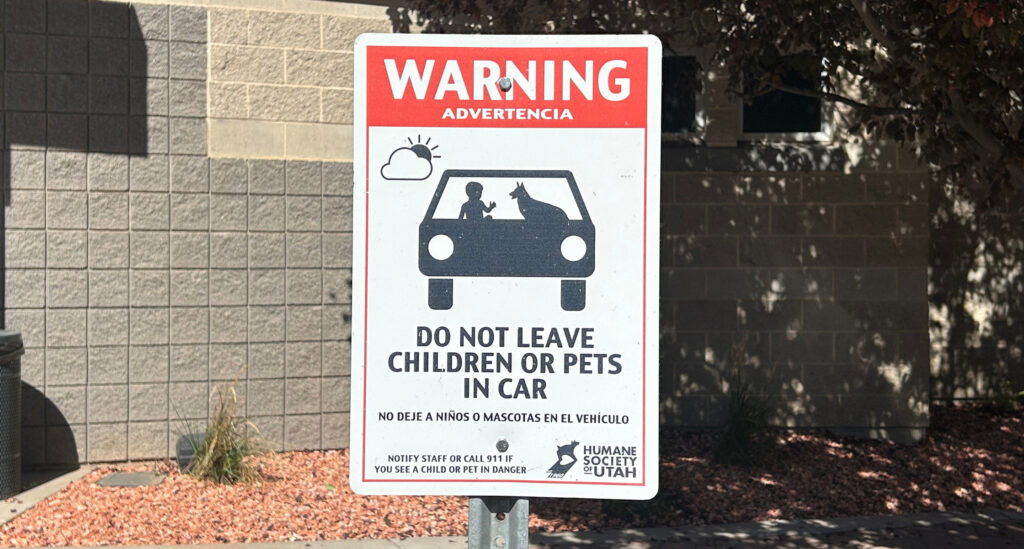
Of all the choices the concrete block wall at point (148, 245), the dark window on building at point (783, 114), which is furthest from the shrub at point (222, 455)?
the dark window on building at point (783, 114)

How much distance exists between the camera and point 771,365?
384 inches

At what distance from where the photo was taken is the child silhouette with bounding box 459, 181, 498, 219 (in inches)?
107

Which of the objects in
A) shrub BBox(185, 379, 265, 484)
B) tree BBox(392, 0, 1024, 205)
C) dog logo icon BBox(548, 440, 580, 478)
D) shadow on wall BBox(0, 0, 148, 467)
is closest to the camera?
dog logo icon BBox(548, 440, 580, 478)

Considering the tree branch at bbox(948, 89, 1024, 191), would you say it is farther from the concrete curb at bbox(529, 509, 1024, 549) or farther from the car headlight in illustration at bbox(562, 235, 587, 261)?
the car headlight in illustration at bbox(562, 235, 587, 261)

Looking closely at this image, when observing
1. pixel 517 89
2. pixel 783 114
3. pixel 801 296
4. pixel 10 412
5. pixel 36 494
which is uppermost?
pixel 783 114

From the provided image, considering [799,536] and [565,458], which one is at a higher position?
[565,458]

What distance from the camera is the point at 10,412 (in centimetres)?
775

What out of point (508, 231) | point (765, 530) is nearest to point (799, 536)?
point (765, 530)

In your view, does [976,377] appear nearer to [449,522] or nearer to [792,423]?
[792,423]

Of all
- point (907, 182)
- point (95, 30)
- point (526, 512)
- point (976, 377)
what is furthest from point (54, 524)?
point (976, 377)

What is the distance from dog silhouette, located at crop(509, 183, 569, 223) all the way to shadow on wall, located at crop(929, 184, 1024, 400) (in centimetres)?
914

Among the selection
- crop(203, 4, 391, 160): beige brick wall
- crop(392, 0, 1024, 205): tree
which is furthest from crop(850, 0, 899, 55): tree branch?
crop(203, 4, 391, 160): beige brick wall

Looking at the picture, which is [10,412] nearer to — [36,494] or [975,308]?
[36,494]

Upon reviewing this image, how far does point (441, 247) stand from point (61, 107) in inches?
260
